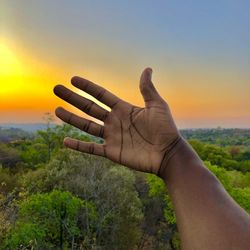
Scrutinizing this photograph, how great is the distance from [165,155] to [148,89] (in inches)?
13.3

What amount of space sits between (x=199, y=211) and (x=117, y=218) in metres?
16.9

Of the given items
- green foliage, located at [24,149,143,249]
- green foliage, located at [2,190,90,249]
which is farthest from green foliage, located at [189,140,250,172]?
green foliage, located at [2,190,90,249]

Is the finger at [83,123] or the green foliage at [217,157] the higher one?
the finger at [83,123]

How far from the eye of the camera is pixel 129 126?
1948 millimetres

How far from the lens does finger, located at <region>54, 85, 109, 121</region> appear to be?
1976 mm

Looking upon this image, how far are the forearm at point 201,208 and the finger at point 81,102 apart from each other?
461 millimetres

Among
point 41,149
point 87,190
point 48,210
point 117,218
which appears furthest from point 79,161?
point 41,149

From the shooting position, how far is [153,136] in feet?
6.17

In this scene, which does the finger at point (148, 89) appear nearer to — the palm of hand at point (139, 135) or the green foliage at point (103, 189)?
the palm of hand at point (139, 135)

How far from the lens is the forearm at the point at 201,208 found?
1528 mm

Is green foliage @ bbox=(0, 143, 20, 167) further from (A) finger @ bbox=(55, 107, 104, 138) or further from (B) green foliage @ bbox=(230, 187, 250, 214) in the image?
(A) finger @ bbox=(55, 107, 104, 138)

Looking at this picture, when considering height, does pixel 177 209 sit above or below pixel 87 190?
above

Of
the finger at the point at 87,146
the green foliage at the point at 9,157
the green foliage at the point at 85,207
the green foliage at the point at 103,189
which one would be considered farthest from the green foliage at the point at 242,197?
the green foliage at the point at 9,157

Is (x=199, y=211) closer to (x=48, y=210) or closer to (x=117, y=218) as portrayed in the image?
(x=48, y=210)
